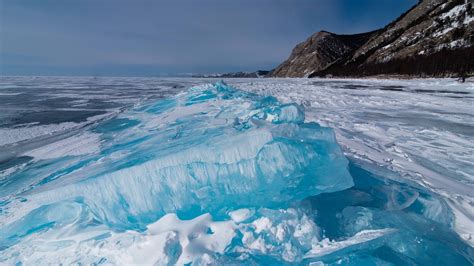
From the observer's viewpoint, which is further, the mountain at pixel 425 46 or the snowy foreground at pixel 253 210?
the mountain at pixel 425 46

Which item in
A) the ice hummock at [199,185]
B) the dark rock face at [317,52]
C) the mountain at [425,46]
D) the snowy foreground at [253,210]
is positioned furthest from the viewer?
the dark rock face at [317,52]

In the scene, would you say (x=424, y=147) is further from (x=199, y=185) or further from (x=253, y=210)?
(x=199, y=185)

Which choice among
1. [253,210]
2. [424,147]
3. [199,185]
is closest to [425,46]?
[424,147]

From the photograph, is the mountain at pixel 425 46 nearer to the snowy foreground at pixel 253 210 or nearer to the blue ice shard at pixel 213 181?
the snowy foreground at pixel 253 210

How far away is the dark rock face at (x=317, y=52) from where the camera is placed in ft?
445

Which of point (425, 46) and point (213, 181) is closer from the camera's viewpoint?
point (213, 181)

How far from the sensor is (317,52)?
5571 inches

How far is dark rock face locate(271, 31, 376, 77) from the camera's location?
13550cm

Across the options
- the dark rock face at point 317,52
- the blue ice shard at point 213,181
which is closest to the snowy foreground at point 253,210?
the blue ice shard at point 213,181

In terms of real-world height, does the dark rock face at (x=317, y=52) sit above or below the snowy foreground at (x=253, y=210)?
above

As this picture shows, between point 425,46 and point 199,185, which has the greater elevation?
point 425,46

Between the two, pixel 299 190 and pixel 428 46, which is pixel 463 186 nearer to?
pixel 299 190

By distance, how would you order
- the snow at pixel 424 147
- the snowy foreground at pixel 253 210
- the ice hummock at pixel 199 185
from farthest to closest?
the snow at pixel 424 147
the ice hummock at pixel 199 185
the snowy foreground at pixel 253 210

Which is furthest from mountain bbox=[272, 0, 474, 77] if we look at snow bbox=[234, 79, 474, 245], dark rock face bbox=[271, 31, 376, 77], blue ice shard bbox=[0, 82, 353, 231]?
blue ice shard bbox=[0, 82, 353, 231]
